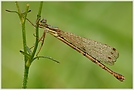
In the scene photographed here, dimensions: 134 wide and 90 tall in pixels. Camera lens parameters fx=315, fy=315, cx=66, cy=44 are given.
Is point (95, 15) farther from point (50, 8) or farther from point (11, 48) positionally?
point (11, 48)

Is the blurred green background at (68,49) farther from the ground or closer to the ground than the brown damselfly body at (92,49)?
closer to the ground

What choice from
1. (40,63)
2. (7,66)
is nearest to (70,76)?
(40,63)

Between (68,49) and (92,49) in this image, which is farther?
(68,49)

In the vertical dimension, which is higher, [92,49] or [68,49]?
[92,49]

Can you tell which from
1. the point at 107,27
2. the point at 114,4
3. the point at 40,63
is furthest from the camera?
the point at 114,4

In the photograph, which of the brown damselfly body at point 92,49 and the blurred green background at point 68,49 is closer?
the brown damselfly body at point 92,49
